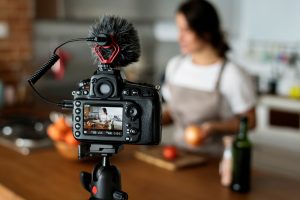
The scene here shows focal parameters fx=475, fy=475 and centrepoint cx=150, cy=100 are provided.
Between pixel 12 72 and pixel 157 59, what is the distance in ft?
4.65

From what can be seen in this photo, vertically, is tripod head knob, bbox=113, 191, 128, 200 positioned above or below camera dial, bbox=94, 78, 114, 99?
below

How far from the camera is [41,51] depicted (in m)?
3.30

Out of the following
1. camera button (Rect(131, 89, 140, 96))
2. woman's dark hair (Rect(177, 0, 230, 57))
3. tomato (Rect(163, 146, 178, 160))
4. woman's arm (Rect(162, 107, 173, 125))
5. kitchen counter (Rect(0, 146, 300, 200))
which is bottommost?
kitchen counter (Rect(0, 146, 300, 200))

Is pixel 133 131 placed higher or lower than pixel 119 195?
higher

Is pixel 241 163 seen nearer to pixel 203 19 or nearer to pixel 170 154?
pixel 170 154

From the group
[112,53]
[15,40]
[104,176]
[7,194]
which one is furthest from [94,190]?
[15,40]

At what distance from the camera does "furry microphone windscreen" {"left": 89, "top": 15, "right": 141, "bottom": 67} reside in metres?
0.94

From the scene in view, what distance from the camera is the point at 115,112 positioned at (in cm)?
94

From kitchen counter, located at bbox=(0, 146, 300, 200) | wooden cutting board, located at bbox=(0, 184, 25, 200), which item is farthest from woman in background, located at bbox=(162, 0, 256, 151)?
wooden cutting board, located at bbox=(0, 184, 25, 200)

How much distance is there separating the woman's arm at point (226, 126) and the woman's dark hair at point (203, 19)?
32 centimetres

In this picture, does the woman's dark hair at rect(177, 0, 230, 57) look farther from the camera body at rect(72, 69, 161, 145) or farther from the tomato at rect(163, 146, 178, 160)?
the camera body at rect(72, 69, 161, 145)

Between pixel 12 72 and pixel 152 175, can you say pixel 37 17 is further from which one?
pixel 152 175

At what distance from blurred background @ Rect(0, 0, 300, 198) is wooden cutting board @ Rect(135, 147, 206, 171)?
0.87 meters

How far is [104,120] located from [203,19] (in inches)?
49.5
